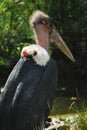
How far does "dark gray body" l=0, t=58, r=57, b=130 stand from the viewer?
4953 mm

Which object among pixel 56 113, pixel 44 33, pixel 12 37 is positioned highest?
pixel 44 33

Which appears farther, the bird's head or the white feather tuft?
the bird's head

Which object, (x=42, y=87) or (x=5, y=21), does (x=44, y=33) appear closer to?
(x=42, y=87)

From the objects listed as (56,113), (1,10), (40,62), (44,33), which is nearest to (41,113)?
(40,62)

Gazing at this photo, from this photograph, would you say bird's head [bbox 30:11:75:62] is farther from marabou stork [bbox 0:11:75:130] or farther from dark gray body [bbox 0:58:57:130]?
dark gray body [bbox 0:58:57:130]

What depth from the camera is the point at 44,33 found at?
21.2 ft

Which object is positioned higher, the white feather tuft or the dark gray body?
the white feather tuft

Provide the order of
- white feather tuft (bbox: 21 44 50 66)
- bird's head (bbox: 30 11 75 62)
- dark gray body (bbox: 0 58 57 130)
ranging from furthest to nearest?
bird's head (bbox: 30 11 75 62), white feather tuft (bbox: 21 44 50 66), dark gray body (bbox: 0 58 57 130)

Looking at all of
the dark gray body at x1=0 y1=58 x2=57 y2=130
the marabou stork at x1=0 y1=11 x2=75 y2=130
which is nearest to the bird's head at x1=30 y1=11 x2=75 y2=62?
the marabou stork at x1=0 y1=11 x2=75 y2=130

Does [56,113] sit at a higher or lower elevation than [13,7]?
lower

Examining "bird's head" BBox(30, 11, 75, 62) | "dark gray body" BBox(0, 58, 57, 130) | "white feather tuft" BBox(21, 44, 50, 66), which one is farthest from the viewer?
"bird's head" BBox(30, 11, 75, 62)

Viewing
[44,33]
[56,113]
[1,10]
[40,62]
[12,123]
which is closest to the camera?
[12,123]

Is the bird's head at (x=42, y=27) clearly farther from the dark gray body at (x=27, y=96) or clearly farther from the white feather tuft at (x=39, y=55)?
the dark gray body at (x=27, y=96)

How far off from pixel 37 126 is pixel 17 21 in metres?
6.04
